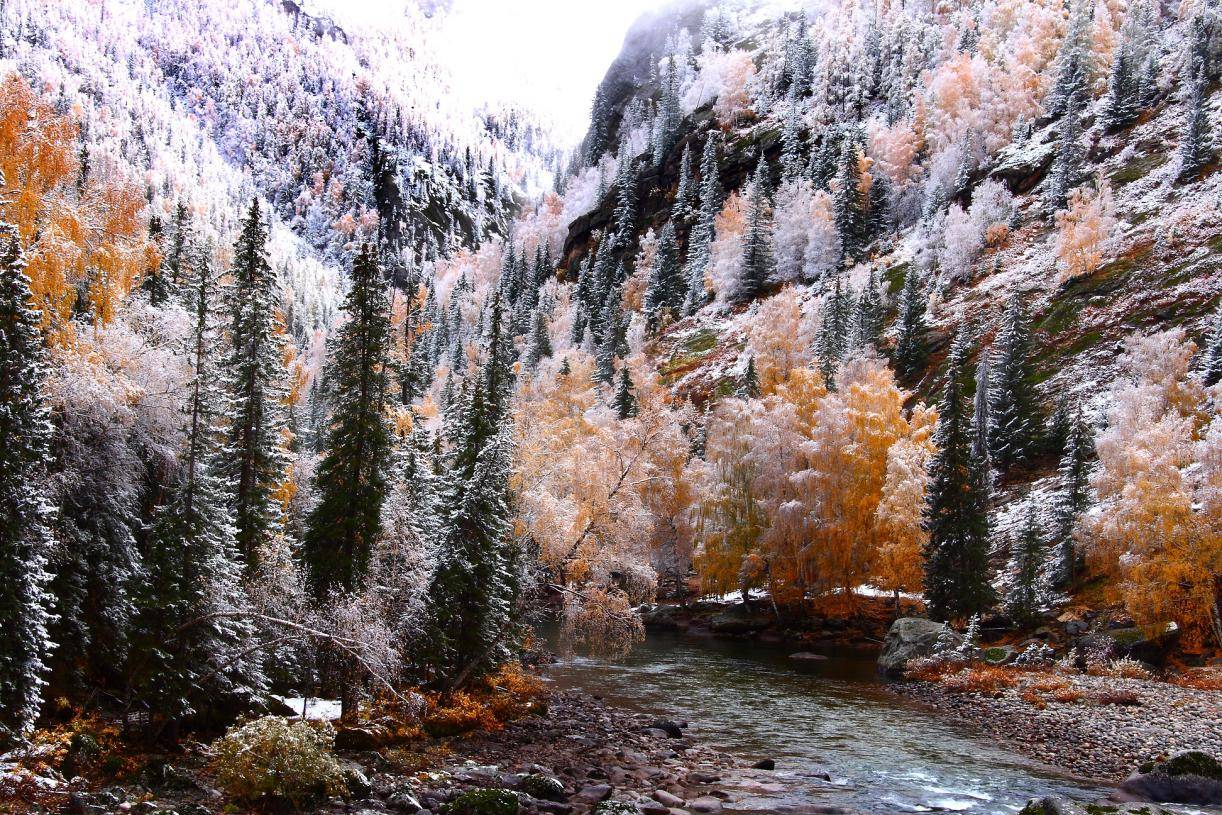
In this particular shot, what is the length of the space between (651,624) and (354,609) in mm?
36606

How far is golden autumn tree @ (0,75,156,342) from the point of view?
1644 centimetres

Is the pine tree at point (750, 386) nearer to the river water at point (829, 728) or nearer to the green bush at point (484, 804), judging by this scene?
the river water at point (829, 728)

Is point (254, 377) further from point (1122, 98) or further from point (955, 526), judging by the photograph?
point (1122, 98)

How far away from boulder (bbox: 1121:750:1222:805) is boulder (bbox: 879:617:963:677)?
18.2 metres

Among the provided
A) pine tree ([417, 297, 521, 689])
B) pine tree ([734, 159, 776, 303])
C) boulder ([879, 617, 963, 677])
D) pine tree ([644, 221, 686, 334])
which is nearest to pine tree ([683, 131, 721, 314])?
pine tree ([644, 221, 686, 334])

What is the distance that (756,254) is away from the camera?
4390 inches

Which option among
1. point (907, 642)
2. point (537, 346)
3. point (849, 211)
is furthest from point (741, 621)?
point (849, 211)

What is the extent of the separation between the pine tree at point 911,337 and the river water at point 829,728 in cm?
4109

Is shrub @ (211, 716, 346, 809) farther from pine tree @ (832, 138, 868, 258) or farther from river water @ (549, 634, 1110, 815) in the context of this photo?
pine tree @ (832, 138, 868, 258)

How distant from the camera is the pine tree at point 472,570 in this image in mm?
25719

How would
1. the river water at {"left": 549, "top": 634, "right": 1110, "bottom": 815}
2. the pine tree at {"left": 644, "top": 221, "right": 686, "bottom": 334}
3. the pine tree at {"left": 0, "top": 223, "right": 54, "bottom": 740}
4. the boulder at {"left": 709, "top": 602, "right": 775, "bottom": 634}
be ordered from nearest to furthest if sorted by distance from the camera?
the pine tree at {"left": 0, "top": 223, "right": 54, "bottom": 740}
the river water at {"left": 549, "top": 634, "right": 1110, "bottom": 815}
the boulder at {"left": 709, "top": 602, "right": 775, "bottom": 634}
the pine tree at {"left": 644, "top": 221, "right": 686, "bottom": 334}

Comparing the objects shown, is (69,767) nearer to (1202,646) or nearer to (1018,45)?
(1202,646)

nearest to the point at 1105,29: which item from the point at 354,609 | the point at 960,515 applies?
the point at 960,515

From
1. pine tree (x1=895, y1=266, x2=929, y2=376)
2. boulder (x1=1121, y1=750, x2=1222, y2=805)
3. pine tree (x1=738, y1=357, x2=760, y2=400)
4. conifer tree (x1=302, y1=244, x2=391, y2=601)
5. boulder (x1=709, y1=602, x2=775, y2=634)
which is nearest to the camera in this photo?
boulder (x1=1121, y1=750, x2=1222, y2=805)
